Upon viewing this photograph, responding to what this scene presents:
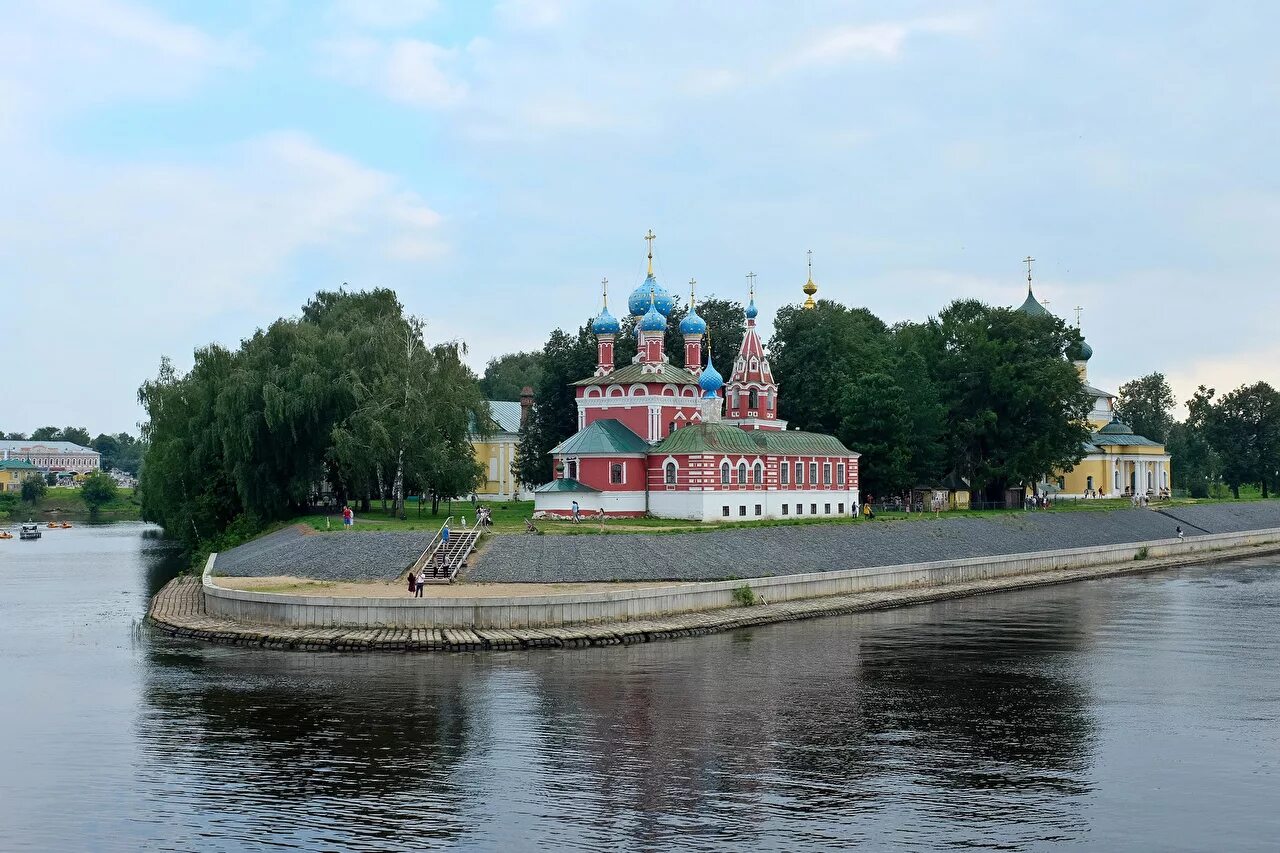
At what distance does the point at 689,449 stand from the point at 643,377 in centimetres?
575

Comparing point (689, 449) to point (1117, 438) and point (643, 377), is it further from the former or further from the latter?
point (1117, 438)

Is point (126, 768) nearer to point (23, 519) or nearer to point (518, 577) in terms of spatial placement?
point (518, 577)

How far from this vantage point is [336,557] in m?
49.8

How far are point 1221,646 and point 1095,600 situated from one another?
46.8ft

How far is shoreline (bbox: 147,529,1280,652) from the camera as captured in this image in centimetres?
3928

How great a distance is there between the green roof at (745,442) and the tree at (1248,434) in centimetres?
5049

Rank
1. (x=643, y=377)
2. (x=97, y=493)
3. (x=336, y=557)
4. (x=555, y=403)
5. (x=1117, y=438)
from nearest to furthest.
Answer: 1. (x=336, y=557)
2. (x=643, y=377)
3. (x=555, y=403)
4. (x=1117, y=438)
5. (x=97, y=493)

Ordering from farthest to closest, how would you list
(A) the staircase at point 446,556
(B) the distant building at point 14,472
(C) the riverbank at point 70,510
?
(B) the distant building at point 14,472
(C) the riverbank at point 70,510
(A) the staircase at point 446,556

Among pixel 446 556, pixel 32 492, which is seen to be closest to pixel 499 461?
pixel 446 556

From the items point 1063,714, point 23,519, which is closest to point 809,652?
point 1063,714

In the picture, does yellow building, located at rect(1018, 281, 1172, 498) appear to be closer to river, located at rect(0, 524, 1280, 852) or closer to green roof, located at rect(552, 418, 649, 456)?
green roof, located at rect(552, 418, 649, 456)

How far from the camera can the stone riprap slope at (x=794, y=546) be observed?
161 feet

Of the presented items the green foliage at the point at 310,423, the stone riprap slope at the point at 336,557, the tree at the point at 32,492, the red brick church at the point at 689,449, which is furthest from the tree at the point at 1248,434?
the tree at the point at 32,492

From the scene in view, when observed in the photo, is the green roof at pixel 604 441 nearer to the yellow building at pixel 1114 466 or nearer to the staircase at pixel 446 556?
the staircase at pixel 446 556
